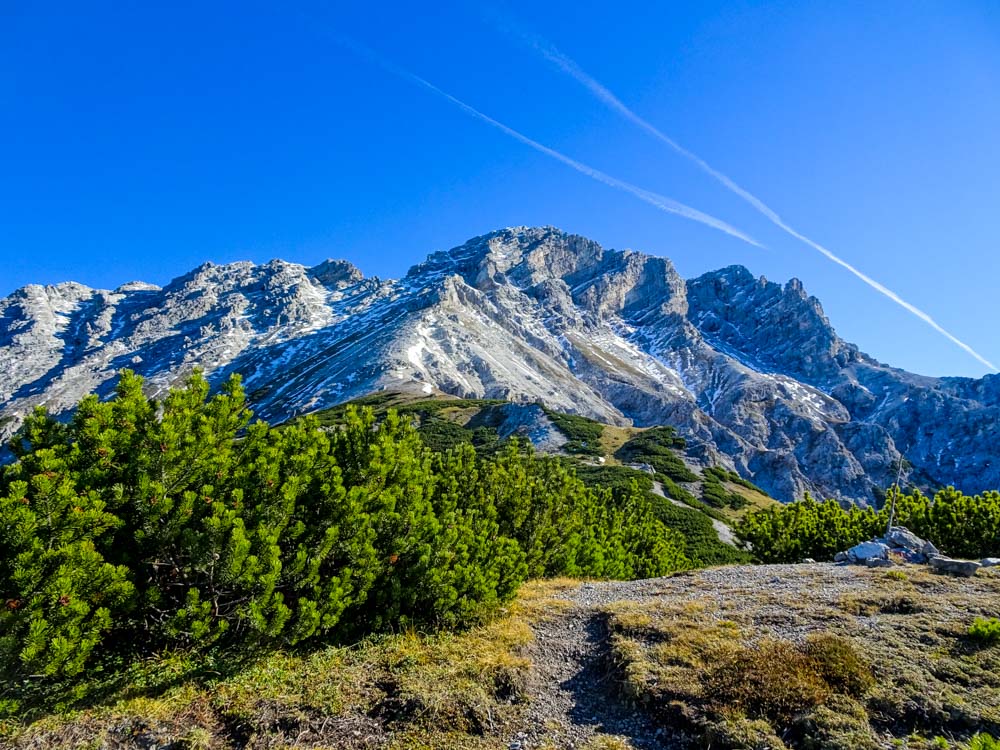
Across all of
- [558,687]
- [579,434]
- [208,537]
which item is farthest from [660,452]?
[208,537]

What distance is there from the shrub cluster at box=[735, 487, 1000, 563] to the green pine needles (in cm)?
2549

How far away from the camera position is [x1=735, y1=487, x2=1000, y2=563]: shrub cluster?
86.7 feet

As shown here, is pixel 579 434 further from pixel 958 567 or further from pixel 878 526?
pixel 958 567

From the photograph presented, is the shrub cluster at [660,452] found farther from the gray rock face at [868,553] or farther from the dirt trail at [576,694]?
the dirt trail at [576,694]

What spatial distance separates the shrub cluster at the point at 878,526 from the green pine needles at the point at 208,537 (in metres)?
25.5

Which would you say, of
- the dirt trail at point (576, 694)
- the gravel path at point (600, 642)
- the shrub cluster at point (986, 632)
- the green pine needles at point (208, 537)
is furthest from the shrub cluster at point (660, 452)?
the green pine needles at point (208, 537)

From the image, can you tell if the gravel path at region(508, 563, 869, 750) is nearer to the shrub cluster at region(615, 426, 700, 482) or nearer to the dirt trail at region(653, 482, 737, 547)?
the dirt trail at region(653, 482, 737, 547)

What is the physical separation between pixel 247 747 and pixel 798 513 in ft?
114

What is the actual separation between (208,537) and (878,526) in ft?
112

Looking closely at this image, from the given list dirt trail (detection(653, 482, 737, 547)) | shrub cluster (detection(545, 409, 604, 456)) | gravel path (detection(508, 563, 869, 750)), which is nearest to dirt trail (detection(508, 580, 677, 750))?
gravel path (detection(508, 563, 869, 750))

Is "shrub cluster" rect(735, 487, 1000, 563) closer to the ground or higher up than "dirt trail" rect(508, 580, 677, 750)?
higher up

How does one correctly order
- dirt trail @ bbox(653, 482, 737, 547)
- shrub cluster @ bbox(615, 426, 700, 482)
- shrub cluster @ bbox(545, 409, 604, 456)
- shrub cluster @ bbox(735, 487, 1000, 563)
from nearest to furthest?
1. shrub cluster @ bbox(735, 487, 1000, 563)
2. dirt trail @ bbox(653, 482, 737, 547)
3. shrub cluster @ bbox(615, 426, 700, 482)
4. shrub cluster @ bbox(545, 409, 604, 456)

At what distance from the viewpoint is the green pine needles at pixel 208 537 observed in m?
6.43

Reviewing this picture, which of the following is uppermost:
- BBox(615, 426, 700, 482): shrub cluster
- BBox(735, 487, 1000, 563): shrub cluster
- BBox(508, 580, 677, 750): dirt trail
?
BBox(615, 426, 700, 482): shrub cluster
